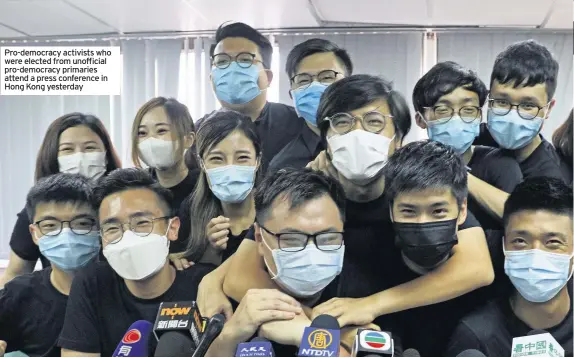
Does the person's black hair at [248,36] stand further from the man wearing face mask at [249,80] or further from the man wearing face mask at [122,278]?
the man wearing face mask at [122,278]

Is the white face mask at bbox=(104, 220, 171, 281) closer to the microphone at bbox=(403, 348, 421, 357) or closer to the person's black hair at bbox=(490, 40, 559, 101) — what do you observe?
the microphone at bbox=(403, 348, 421, 357)

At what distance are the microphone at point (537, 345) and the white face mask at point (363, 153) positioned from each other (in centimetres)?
67

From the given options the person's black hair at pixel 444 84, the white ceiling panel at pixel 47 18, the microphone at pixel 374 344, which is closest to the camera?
the microphone at pixel 374 344

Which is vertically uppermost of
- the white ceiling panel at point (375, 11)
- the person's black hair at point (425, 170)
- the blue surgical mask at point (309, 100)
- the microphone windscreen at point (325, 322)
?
the white ceiling panel at point (375, 11)

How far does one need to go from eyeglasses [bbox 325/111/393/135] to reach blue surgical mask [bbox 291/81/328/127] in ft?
0.33

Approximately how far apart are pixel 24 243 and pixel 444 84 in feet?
4.97

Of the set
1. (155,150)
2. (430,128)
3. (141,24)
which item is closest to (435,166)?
(430,128)

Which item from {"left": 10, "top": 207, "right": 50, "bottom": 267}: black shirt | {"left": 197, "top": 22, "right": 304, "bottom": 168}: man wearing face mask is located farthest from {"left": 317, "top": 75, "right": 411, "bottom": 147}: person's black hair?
{"left": 10, "top": 207, "right": 50, "bottom": 267}: black shirt

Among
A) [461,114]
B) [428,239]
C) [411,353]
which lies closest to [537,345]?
[411,353]

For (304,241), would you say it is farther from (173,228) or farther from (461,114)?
(461,114)

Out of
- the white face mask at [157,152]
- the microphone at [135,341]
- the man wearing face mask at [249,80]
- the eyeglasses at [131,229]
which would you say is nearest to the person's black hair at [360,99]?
the man wearing face mask at [249,80]

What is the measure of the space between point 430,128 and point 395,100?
0.14 m

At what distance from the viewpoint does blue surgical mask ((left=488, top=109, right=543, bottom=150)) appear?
1.80 meters

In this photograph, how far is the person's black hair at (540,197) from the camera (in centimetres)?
177
